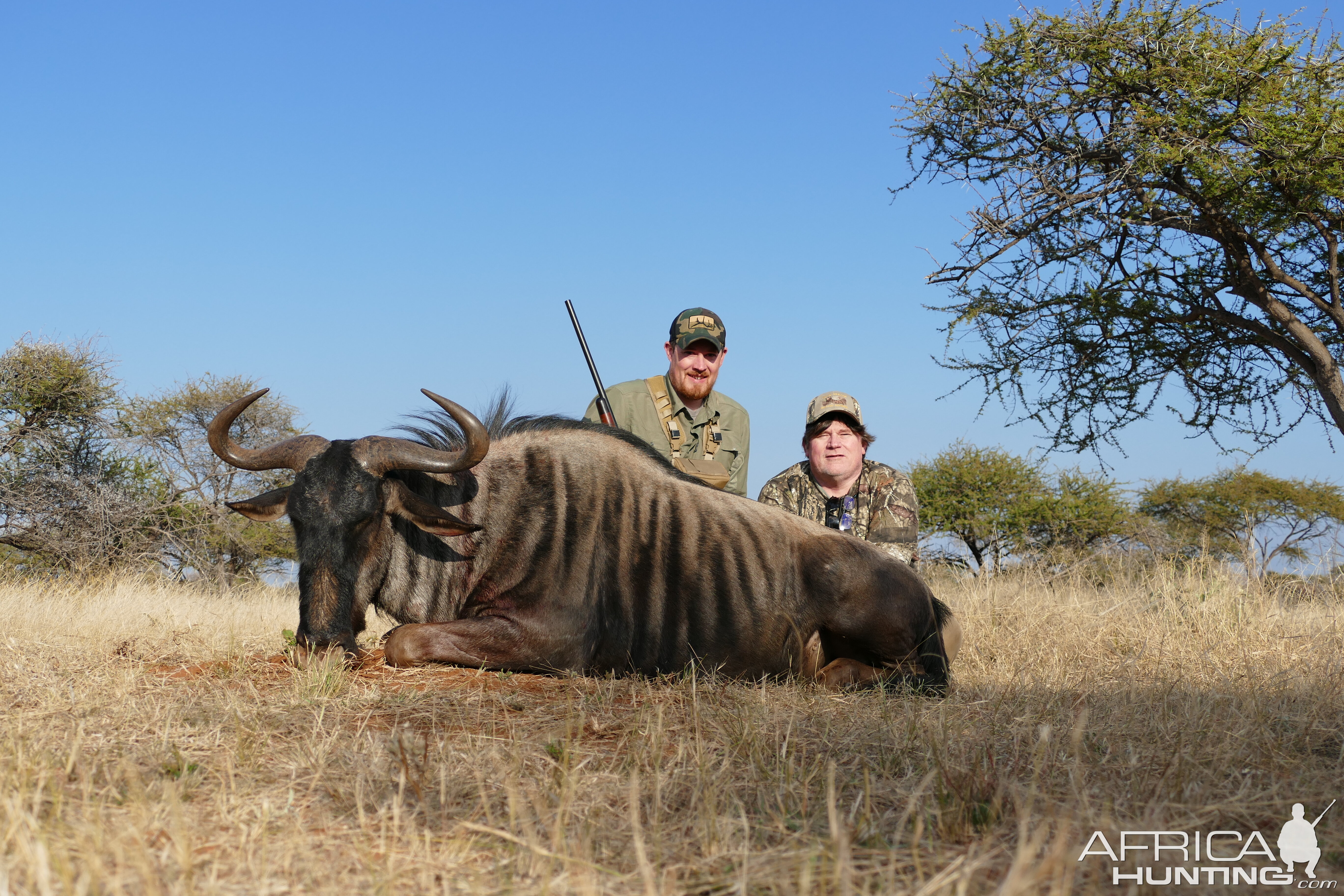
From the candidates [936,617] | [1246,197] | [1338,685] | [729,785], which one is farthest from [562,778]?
[1246,197]

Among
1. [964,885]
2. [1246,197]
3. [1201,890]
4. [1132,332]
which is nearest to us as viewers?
[964,885]

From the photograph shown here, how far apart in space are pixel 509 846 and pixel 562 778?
462mm

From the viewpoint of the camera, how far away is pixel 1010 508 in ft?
62.3

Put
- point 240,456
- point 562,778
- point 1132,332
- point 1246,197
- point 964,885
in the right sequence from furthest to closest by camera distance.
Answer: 1. point 1132,332
2. point 1246,197
3. point 240,456
4. point 562,778
5. point 964,885

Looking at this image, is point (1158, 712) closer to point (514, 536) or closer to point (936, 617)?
point (936, 617)

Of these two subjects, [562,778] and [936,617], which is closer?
[562,778]

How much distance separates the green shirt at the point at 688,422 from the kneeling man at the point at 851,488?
0.76 meters

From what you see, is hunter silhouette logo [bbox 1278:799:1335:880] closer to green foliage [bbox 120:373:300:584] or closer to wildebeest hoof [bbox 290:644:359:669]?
wildebeest hoof [bbox 290:644:359:669]

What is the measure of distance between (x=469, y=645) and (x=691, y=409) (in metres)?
3.37

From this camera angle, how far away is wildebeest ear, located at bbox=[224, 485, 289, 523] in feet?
15.1

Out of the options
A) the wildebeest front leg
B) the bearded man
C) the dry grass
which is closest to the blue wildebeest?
the wildebeest front leg

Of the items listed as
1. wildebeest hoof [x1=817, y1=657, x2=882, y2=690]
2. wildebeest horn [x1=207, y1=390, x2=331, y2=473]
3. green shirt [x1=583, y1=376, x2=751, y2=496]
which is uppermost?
green shirt [x1=583, y1=376, x2=751, y2=496]

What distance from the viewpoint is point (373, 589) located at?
15.1 ft

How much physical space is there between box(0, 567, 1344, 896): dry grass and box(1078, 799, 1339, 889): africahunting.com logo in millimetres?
52
